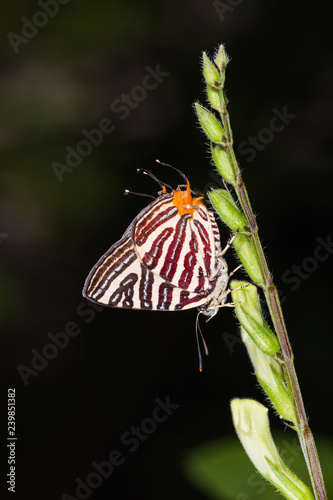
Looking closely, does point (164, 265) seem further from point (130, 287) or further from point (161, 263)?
point (130, 287)

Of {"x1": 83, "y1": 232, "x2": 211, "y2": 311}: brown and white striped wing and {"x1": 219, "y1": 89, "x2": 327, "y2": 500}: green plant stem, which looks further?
{"x1": 83, "y1": 232, "x2": 211, "y2": 311}: brown and white striped wing

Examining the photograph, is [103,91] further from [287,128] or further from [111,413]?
[111,413]

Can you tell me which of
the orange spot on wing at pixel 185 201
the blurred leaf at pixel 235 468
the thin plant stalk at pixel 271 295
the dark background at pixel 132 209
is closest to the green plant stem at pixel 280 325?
the thin plant stalk at pixel 271 295

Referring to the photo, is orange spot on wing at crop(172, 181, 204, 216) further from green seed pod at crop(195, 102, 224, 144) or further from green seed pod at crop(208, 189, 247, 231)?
green seed pod at crop(195, 102, 224, 144)

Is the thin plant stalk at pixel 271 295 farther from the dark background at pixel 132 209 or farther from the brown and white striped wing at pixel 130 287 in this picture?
the dark background at pixel 132 209

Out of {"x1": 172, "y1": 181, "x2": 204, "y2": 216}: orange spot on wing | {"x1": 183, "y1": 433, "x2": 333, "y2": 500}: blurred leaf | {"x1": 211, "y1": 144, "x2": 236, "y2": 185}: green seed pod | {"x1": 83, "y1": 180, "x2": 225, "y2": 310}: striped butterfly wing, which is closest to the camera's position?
{"x1": 211, "y1": 144, "x2": 236, "y2": 185}: green seed pod

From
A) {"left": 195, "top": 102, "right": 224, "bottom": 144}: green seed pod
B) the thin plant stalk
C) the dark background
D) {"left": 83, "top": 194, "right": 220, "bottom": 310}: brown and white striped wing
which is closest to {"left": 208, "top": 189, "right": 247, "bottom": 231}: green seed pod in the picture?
the thin plant stalk

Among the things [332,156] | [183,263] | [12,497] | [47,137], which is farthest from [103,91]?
[12,497]
